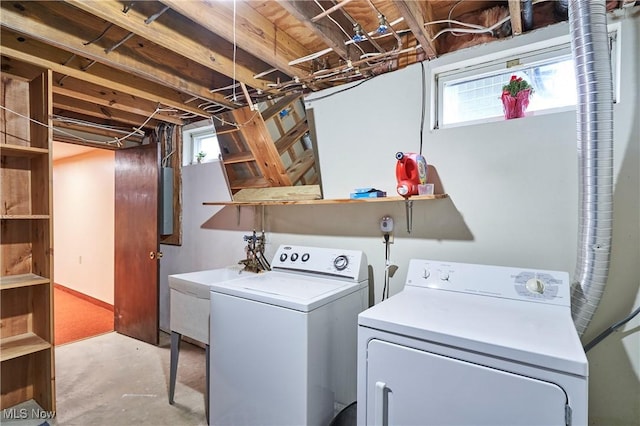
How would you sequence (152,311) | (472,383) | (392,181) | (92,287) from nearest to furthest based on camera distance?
(472,383) < (392,181) < (152,311) < (92,287)

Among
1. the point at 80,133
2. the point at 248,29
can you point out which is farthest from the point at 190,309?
the point at 80,133

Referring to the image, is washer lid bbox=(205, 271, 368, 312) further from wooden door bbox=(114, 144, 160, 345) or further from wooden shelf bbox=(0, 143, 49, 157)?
wooden door bbox=(114, 144, 160, 345)

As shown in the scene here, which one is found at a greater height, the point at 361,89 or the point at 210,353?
the point at 361,89

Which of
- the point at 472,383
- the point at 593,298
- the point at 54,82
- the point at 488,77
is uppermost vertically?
the point at 54,82

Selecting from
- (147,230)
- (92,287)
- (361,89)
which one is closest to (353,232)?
(361,89)

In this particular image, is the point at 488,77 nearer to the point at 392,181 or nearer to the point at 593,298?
the point at 392,181

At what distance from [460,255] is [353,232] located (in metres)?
0.70

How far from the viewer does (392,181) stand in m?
2.04

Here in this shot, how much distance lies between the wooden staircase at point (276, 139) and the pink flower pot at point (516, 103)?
1211 mm

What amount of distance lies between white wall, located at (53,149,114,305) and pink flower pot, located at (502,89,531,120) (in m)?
4.47

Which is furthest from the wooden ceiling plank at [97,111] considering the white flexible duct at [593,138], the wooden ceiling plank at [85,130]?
the white flexible duct at [593,138]

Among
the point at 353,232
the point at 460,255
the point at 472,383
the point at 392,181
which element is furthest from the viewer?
the point at 353,232

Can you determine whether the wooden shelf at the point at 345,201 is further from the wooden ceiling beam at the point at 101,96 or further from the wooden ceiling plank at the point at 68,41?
the wooden ceiling beam at the point at 101,96

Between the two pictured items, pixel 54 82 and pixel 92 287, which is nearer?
pixel 54 82
